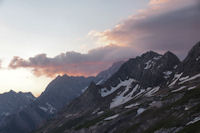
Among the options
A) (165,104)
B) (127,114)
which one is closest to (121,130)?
(127,114)

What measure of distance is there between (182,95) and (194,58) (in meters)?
82.9

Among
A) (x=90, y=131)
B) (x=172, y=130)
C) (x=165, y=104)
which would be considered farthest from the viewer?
(x=90, y=131)

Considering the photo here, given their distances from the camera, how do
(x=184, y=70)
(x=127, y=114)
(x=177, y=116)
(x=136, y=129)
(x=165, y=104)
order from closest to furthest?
(x=177, y=116) → (x=136, y=129) → (x=165, y=104) → (x=127, y=114) → (x=184, y=70)

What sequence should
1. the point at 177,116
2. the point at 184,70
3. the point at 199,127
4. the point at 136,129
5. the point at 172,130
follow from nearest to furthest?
the point at 199,127 < the point at 172,130 < the point at 177,116 < the point at 136,129 < the point at 184,70

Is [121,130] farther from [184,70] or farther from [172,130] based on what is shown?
[184,70]

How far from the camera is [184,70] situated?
644 ft

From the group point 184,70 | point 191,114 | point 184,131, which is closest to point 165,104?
point 191,114

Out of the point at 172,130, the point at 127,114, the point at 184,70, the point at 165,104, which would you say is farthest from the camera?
the point at 184,70

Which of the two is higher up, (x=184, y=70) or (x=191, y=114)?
(x=184, y=70)

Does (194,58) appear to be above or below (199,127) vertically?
above

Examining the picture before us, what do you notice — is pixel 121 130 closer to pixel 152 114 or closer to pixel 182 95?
pixel 152 114

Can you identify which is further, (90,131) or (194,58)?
(194,58)

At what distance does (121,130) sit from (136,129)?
A: 16644 millimetres

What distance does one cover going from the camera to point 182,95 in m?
125
